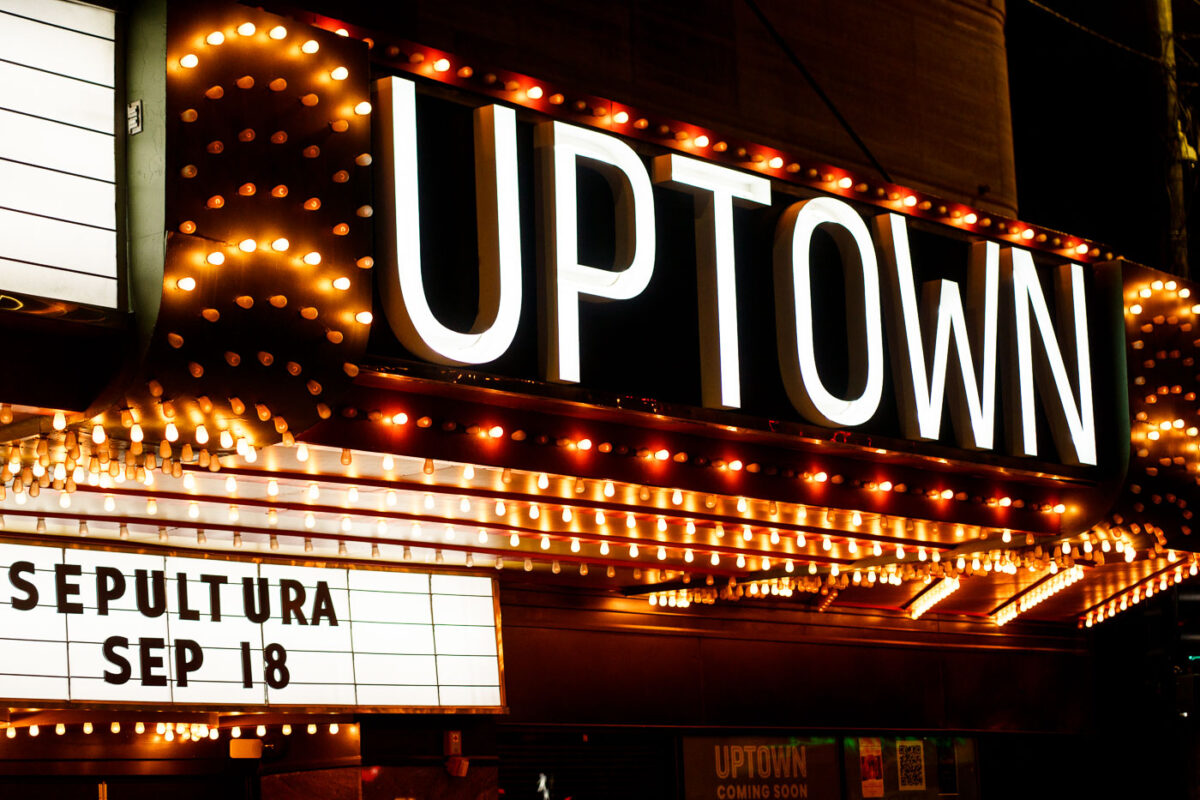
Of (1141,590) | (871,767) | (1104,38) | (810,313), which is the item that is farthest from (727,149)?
(1104,38)

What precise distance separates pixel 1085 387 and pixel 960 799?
5.94m

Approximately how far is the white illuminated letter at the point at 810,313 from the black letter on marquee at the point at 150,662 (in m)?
4.44

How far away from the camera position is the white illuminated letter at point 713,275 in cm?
1004

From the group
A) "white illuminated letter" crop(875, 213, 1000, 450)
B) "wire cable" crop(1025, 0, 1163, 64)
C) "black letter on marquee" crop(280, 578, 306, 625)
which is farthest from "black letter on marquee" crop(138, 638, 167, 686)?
"wire cable" crop(1025, 0, 1163, 64)

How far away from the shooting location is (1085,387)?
12430 millimetres

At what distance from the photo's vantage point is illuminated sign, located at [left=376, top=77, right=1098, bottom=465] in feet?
28.4

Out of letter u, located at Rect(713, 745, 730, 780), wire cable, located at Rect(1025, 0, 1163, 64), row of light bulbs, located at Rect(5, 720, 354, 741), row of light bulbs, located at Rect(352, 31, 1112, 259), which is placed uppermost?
wire cable, located at Rect(1025, 0, 1163, 64)

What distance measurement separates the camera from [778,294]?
10664mm

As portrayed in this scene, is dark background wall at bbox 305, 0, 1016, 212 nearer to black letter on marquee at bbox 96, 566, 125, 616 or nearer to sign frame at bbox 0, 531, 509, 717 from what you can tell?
sign frame at bbox 0, 531, 509, 717

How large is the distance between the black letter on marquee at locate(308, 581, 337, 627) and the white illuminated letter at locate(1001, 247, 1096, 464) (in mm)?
4948

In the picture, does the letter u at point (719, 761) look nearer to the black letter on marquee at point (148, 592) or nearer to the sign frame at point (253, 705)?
the sign frame at point (253, 705)

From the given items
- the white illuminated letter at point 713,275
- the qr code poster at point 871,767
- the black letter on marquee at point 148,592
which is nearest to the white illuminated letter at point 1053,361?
the white illuminated letter at point 713,275

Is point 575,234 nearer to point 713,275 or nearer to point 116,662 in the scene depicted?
point 713,275

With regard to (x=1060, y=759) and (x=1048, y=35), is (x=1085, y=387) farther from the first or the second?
(x=1048, y=35)
